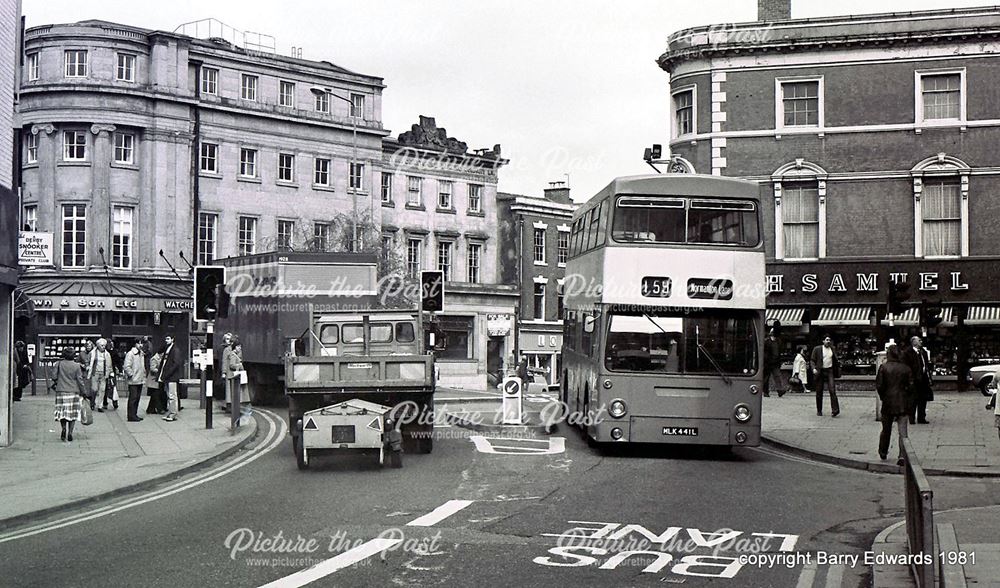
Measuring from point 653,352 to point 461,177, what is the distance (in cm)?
4665

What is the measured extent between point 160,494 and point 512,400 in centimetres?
990

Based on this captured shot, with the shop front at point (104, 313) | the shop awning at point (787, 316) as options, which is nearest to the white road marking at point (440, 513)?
the shop awning at point (787, 316)

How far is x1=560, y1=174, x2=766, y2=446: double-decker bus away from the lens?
17906mm

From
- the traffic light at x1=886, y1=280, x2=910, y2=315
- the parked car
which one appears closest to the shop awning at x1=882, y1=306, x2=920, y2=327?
the parked car

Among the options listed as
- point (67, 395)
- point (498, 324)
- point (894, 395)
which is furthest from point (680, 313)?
point (498, 324)

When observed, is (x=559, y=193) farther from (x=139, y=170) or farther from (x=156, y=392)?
(x=156, y=392)

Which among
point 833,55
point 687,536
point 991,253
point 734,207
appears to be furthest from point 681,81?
point 687,536

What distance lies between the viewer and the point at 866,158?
3659 centimetres

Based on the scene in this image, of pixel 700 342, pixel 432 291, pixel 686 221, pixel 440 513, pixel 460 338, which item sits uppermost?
pixel 686 221

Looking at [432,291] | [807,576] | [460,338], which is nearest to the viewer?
[807,576]

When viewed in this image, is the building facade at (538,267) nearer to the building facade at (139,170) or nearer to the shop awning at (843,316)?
the building facade at (139,170)

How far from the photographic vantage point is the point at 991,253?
3541 centimetres

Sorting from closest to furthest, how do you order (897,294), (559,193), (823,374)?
1. (897,294)
2. (823,374)
3. (559,193)

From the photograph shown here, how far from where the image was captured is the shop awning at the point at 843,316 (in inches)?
1425
